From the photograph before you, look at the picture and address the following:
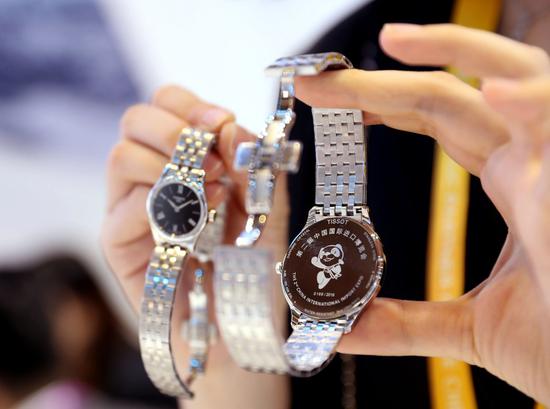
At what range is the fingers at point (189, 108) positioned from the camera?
834 millimetres

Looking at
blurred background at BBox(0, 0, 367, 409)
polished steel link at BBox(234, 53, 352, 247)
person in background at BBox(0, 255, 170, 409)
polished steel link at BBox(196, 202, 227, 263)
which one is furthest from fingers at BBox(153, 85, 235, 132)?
person in background at BBox(0, 255, 170, 409)

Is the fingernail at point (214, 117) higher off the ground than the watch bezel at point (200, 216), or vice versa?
the fingernail at point (214, 117)

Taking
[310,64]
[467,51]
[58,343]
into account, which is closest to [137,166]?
[310,64]

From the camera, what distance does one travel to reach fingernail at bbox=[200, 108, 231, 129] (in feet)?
2.70

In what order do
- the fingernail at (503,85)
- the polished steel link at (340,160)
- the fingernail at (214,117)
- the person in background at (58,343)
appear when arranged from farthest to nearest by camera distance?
the person in background at (58,343) → the fingernail at (214,117) → the polished steel link at (340,160) → the fingernail at (503,85)

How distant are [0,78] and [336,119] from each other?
1.21 metres

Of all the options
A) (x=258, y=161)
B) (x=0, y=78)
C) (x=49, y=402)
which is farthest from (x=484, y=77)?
(x=0, y=78)

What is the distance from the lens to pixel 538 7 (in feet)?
3.22

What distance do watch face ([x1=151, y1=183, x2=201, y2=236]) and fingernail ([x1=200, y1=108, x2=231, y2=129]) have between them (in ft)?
0.30

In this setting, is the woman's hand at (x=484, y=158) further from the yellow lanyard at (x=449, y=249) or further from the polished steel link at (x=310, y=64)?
the yellow lanyard at (x=449, y=249)

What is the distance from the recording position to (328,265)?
689mm

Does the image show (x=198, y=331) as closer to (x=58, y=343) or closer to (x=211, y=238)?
(x=211, y=238)

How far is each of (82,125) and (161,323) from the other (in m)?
1.03

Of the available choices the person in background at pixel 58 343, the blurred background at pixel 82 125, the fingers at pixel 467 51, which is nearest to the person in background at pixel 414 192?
the fingers at pixel 467 51
